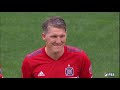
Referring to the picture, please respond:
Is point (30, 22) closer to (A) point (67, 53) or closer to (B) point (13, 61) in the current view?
(B) point (13, 61)

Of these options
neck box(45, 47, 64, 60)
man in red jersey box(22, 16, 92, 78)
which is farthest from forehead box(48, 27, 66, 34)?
neck box(45, 47, 64, 60)

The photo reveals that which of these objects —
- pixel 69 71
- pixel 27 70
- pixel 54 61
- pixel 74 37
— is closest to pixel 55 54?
pixel 54 61

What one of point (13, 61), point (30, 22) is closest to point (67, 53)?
point (13, 61)

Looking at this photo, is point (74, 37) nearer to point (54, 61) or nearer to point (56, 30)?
point (54, 61)

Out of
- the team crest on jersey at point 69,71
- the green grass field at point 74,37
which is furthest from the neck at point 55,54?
the green grass field at point 74,37

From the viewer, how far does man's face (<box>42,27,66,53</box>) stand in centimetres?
376

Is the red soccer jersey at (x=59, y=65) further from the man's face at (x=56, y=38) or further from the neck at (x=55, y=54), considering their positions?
the man's face at (x=56, y=38)

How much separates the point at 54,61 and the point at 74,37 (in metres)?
7.44

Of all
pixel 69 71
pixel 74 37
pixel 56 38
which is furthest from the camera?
pixel 74 37

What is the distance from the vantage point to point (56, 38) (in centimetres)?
378

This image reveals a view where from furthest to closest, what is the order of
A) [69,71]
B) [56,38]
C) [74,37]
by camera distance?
[74,37]
[69,71]
[56,38]

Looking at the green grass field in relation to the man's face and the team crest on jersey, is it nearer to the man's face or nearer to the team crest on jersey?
the team crest on jersey

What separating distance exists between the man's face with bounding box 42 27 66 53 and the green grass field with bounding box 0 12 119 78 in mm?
4392

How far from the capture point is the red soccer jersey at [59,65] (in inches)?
156
